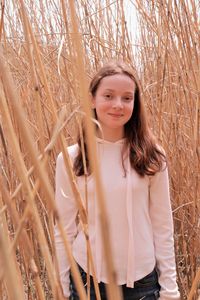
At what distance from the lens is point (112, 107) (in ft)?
2.92

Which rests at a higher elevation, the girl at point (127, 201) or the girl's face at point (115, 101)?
the girl's face at point (115, 101)

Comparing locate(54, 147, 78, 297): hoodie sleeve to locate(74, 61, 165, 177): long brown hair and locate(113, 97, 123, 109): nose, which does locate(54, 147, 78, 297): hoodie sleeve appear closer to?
locate(74, 61, 165, 177): long brown hair

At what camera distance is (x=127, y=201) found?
0.88 meters

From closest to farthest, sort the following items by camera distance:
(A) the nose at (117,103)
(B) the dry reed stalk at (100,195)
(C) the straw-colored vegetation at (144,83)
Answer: (B) the dry reed stalk at (100,195)
(A) the nose at (117,103)
(C) the straw-colored vegetation at (144,83)

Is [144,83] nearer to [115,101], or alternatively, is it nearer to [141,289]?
[115,101]

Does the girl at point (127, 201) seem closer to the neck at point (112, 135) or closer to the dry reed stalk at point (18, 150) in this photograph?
the neck at point (112, 135)

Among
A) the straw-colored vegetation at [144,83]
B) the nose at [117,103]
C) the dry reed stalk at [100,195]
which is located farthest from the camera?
the straw-colored vegetation at [144,83]

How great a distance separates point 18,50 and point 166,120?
19.1 inches

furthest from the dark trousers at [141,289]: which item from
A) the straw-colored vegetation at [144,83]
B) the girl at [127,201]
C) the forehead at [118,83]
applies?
the forehead at [118,83]

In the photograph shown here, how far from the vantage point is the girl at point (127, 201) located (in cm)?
89

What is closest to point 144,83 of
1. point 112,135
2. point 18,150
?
point 112,135

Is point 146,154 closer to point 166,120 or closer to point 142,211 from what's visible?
point 142,211

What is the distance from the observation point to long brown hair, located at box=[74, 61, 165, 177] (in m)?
0.90

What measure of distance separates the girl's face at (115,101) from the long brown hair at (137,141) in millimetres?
24
